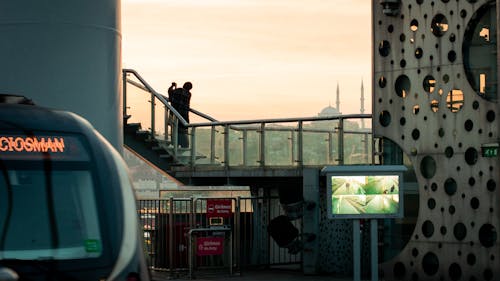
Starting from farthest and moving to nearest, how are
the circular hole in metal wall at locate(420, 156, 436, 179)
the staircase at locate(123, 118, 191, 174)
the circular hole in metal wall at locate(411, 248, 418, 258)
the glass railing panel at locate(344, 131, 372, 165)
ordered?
1. the staircase at locate(123, 118, 191, 174)
2. the glass railing panel at locate(344, 131, 372, 165)
3. the circular hole in metal wall at locate(411, 248, 418, 258)
4. the circular hole in metal wall at locate(420, 156, 436, 179)

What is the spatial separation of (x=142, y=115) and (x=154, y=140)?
2.12ft

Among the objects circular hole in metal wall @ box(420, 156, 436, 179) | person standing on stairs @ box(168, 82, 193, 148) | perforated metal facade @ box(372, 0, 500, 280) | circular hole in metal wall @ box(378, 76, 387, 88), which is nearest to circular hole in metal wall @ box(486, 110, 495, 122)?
perforated metal facade @ box(372, 0, 500, 280)

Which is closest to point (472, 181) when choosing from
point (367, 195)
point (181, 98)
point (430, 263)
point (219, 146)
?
point (430, 263)

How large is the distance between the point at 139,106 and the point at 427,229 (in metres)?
8.52

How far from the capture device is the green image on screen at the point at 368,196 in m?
17.3

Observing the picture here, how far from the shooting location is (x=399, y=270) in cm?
2155

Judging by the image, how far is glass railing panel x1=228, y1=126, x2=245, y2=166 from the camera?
2580cm

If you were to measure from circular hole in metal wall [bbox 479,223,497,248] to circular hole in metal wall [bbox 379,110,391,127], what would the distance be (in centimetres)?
289

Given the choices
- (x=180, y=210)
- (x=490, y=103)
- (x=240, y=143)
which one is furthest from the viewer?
(x=240, y=143)

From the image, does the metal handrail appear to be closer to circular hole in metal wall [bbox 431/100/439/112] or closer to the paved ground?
circular hole in metal wall [bbox 431/100/439/112]

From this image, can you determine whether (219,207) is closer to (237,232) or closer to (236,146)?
(237,232)

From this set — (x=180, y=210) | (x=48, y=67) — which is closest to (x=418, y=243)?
(x=180, y=210)

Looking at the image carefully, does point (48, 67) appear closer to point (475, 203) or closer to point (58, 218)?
point (58, 218)

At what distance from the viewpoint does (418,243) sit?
21250 millimetres
